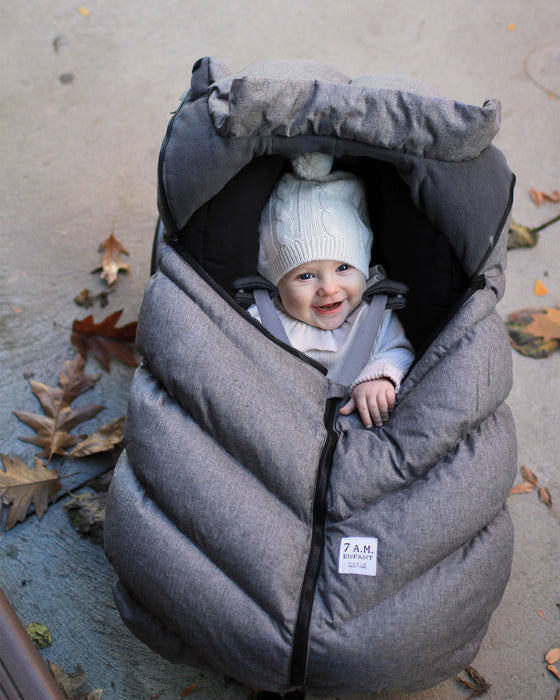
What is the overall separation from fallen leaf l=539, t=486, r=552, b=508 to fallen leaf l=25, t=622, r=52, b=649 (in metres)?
1.41

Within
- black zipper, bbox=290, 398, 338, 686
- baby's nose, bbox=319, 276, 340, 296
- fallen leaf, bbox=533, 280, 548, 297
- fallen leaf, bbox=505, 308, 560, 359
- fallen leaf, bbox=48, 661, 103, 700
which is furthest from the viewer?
fallen leaf, bbox=533, 280, 548, 297

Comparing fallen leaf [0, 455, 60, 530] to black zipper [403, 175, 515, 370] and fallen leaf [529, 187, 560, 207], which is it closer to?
black zipper [403, 175, 515, 370]

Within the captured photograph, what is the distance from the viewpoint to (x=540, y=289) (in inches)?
97.2

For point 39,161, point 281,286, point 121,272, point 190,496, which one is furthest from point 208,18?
point 190,496

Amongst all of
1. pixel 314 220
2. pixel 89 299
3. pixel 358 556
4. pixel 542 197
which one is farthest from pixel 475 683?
pixel 542 197

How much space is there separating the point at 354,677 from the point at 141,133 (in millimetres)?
2199

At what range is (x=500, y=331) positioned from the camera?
1.73 meters

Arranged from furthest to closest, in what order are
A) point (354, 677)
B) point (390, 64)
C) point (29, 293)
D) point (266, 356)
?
Result: point (390, 64) → point (29, 293) → point (266, 356) → point (354, 677)

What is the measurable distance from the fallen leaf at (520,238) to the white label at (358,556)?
1.47m

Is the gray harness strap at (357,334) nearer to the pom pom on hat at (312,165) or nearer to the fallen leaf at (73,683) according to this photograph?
the pom pom on hat at (312,165)

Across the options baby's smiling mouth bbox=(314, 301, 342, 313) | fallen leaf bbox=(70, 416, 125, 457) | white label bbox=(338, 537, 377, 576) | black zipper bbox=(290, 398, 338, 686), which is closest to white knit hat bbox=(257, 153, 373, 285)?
baby's smiling mouth bbox=(314, 301, 342, 313)

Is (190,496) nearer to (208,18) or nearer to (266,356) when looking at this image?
(266,356)

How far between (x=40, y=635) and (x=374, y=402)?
102cm

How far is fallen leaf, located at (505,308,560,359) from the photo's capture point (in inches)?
91.8
